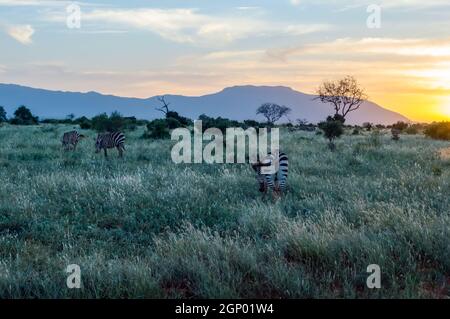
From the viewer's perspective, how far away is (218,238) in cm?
677

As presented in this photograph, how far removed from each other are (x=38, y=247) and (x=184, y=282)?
9.04 feet

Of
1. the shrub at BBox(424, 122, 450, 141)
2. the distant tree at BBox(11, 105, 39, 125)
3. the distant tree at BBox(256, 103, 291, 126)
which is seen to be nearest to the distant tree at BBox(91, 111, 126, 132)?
the distant tree at BBox(11, 105, 39, 125)

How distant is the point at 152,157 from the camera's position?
64.3 feet

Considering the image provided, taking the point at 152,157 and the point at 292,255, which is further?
the point at 152,157

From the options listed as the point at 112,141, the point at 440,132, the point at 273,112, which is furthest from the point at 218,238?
the point at 273,112

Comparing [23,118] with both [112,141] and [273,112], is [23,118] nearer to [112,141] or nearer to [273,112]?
[273,112]

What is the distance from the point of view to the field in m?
5.37

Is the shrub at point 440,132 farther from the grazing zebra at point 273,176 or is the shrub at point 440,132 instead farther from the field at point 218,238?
the grazing zebra at point 273,176

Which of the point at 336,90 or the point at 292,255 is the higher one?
the point at 336,90

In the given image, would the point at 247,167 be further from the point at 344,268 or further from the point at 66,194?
the point at 344,268

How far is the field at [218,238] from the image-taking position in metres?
5.37

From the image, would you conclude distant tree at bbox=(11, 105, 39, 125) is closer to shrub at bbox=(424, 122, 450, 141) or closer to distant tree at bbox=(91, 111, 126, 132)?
distant tree at bbox=(91, 111, 126, 132)

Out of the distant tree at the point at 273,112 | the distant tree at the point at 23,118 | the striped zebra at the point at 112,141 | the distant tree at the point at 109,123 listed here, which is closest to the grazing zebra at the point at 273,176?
the striped zebra at the point at 112,141
